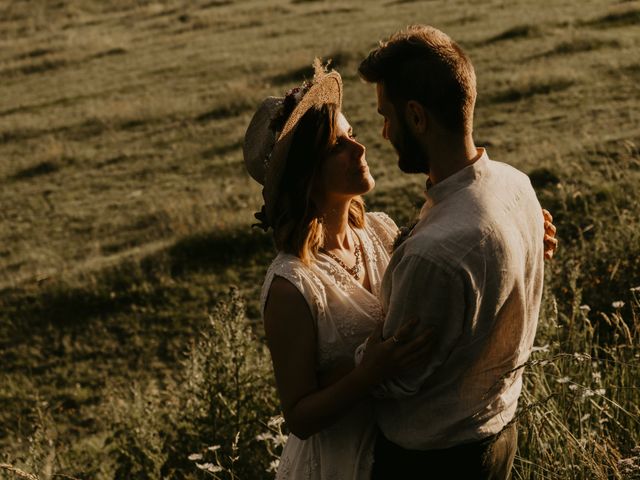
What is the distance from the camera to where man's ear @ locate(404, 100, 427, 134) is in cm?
260

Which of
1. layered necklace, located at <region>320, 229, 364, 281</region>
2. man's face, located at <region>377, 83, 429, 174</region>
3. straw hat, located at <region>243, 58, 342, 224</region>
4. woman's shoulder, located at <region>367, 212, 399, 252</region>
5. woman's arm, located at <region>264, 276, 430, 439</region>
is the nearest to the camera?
man's face, located at <region>377, 83, 429, 174</region>

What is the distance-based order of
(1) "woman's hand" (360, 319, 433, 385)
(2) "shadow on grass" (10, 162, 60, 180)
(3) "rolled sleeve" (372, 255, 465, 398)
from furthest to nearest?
1. (2) "shadow on grass" (10, 162, 60, 180)
2. (1) "woman's hand" (360, 319, 433, 385)
3. (3) "rolled sleeve" (372, 255, 465, 398)

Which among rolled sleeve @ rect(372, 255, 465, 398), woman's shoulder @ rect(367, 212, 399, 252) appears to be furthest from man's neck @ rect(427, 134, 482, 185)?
woman's shoulder @ rect(367, 212, 399, 252)

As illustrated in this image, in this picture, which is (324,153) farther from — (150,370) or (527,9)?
(527,9)

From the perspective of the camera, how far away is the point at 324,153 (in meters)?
3.21

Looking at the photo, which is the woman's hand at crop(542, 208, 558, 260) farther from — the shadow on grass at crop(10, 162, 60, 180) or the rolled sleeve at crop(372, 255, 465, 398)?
the shadow on grass at crop(10, 162, 60, 180)

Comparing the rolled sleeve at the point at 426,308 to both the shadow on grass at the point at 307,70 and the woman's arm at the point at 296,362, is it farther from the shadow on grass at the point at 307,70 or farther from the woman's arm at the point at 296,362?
the shadow on grass at the point at 307,70

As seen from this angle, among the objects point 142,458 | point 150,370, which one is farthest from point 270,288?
point 150,370

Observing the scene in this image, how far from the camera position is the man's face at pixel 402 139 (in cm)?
268

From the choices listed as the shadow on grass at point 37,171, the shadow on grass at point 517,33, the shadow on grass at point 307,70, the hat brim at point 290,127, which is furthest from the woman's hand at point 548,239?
the shadow on grass at point 517,33

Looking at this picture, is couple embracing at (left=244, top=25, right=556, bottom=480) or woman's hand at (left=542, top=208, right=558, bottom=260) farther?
woman's hand at (left=542, top=208, right=558, bottom=260)

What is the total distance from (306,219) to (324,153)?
0.84ft

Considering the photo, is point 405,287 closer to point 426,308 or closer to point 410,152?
point 426,308

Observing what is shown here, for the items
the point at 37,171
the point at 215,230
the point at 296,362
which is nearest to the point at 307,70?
the point at 37,171
